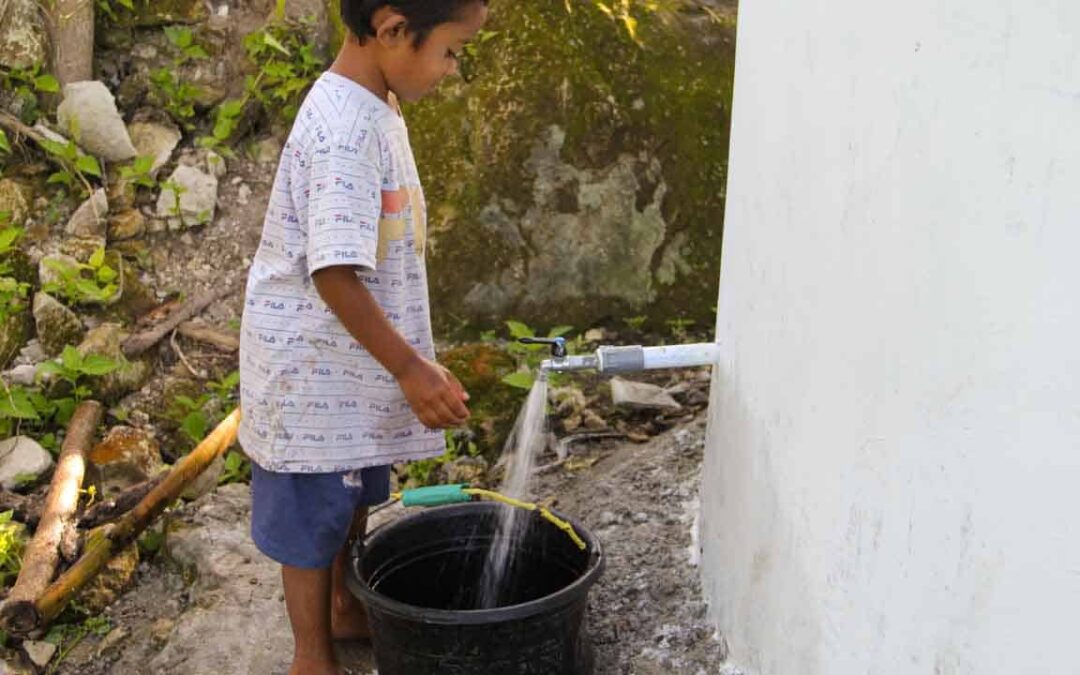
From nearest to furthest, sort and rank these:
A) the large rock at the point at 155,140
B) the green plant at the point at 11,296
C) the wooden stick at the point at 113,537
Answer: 1. the wooden stick at the point at 113,537
2. the green plant at the point at 11,296
3. the large rock at the point at 155,140

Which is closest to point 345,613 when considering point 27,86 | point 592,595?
point 592,595

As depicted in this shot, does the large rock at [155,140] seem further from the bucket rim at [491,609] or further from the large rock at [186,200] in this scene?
the bucket rim at [491,609]

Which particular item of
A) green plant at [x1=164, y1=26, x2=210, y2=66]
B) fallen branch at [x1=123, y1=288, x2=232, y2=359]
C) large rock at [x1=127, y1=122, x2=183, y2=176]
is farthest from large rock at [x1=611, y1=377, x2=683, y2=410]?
green plant at [x1=164, y1=26, x2=210, y2=66]

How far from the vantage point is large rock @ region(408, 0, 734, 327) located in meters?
3.71

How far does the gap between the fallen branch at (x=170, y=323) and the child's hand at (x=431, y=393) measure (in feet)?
6.55

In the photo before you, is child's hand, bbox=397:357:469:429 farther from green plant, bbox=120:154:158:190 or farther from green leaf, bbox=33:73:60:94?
green leaf, bbox=33:73:60:94

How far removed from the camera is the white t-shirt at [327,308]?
192cm

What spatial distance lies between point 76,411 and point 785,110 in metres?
2.44

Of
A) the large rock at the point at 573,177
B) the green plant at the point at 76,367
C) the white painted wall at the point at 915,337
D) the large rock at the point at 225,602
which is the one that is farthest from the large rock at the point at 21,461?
the white painted wall at the point at 915,337

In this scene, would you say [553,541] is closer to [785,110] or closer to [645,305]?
[785,110]

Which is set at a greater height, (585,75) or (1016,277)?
(585,75)

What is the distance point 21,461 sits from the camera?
3.18m

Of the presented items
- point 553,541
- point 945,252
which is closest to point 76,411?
point 553,541

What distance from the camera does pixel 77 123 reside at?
4043mm
